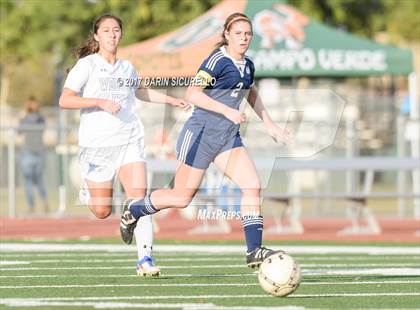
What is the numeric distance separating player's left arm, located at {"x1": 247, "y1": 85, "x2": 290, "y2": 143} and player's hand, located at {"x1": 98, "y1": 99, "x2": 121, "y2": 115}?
1.07 m

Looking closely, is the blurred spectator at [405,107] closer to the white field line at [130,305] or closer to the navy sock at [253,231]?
the navy sock at [253,231]

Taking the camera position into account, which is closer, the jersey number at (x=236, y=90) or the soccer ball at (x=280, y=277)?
the soccer ball at (x=280, y=277)

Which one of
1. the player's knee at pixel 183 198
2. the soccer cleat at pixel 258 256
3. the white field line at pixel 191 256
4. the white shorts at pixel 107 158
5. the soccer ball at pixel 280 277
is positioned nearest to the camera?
the soccer ball at pixel 280 277

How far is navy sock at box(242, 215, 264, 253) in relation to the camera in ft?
33.8

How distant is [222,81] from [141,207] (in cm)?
126

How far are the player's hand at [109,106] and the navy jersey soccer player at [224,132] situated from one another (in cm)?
58

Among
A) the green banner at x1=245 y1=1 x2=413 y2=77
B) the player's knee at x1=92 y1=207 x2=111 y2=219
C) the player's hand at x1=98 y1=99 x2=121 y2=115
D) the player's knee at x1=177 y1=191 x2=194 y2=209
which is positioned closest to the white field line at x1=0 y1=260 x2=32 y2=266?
the player's knee at x1=92 y1=207 x2=111 y2=219

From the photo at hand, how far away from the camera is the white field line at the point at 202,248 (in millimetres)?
15453

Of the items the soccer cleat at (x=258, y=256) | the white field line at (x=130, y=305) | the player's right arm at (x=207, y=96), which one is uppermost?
the player's right arm at (x=207, y=96)

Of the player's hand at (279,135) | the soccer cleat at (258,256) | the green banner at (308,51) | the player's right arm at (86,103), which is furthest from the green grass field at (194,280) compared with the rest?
the green banner at (308,51)

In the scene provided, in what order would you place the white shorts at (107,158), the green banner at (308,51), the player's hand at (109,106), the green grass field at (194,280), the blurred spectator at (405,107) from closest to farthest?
the green grass field at (194,280)
the player's hand at (109,106)
the white shorts at (107,158)
the green banner at (308,51)
the blurred spectator at (405,107)

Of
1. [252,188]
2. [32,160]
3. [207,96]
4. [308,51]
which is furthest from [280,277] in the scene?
[308,51]

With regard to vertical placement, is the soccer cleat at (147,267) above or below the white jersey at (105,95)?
below

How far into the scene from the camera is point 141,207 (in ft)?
36.0
